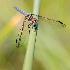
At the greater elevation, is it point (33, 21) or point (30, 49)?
point (33, 21)

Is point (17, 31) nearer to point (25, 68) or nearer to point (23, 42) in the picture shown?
point (23, 42)

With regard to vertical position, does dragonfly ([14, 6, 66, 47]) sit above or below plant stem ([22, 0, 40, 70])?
above

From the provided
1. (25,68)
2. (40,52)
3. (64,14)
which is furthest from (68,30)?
(25,68)

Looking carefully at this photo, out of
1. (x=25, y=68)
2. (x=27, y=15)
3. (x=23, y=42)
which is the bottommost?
(x=25, y=68)
